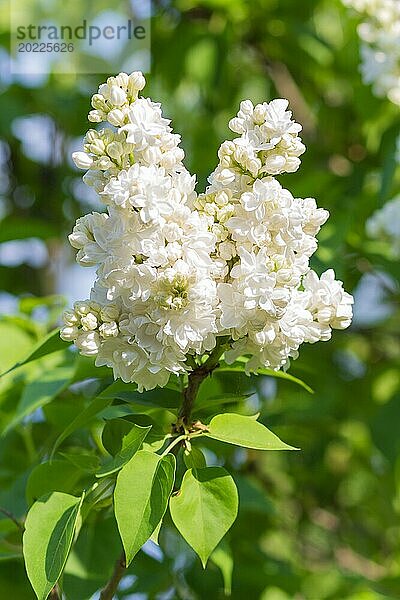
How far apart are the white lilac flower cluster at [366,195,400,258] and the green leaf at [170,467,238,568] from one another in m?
0.94

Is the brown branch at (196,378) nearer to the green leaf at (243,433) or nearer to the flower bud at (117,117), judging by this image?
the green leaf at (243,433)

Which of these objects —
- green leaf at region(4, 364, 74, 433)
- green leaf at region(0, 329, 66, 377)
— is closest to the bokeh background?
green leaf at region(4, 364, 74, 433)

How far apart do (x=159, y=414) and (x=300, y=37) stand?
3.79ft

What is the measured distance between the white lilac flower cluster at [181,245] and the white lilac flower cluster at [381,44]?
0.98 metres

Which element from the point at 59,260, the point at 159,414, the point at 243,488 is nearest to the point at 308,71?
the point at 59,260

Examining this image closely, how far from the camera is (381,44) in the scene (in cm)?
172

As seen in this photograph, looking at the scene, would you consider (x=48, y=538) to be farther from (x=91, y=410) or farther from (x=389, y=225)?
(x=389, y=225)

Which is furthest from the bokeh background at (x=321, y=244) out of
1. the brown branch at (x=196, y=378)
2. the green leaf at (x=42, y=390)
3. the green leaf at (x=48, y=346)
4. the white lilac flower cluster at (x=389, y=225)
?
the brown branch at (x=196, y=378)

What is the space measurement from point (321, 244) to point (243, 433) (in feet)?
2.01

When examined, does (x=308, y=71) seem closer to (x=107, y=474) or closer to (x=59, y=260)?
(x=59, y=260)

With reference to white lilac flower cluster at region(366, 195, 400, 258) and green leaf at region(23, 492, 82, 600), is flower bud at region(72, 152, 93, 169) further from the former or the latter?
white lilac flower cluster at region(366, 195, 400, 258)

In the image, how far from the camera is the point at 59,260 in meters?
2.40

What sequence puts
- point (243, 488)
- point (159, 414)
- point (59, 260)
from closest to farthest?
point (159, 414)
point (243, 488)
point (59, 260)

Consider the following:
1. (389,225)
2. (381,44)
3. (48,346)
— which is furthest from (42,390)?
(381,44)
